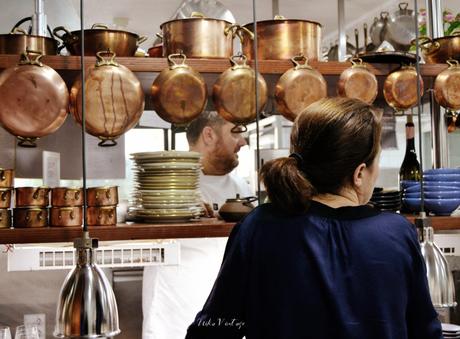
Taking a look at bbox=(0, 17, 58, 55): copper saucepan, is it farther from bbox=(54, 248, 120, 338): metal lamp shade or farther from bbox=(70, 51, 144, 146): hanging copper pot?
bbox=(54, 248, 120, 338): metal lamp shade

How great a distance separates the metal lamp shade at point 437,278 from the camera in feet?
5.77

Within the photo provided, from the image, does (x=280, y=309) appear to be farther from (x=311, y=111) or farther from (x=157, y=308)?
(x=157, y=308)

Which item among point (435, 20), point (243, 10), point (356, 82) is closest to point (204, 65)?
point (356, 82)

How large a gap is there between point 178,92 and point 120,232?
1.57 feet

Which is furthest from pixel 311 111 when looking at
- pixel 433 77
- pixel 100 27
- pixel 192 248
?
pixel 192 248

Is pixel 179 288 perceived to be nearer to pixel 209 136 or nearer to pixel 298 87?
pixel 209 136

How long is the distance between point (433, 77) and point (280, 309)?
4.35 feet

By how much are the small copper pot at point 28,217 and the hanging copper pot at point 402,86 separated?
128 centimetres

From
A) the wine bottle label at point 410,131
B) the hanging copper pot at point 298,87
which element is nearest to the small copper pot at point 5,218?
the hanging copper pot at point 298,87

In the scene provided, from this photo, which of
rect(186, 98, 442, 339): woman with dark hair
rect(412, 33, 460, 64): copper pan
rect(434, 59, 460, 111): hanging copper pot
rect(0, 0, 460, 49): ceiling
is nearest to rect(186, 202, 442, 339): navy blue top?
rect(186, 98, 442, 339): woman with dark hair

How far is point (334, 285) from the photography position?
143 cm

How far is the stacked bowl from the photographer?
2.32 meters

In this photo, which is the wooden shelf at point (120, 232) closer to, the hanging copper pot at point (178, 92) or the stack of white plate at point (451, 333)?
the hanging copper pot at point (178, 92)

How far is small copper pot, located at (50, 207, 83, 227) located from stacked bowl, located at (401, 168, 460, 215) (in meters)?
1.19
